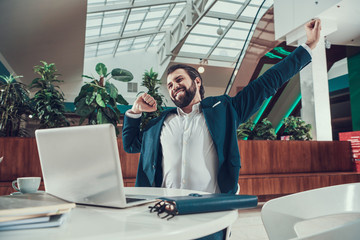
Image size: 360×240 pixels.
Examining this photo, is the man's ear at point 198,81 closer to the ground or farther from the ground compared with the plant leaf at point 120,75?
closer to the ground

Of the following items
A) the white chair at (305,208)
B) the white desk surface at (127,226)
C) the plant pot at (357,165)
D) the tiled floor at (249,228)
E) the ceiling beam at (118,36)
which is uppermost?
the ceiling beam at (118,36)

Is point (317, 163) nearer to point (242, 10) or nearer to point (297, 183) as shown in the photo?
point (297, 183)

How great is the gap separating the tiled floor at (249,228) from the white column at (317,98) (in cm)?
242

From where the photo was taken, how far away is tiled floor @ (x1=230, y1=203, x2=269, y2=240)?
2.69 m

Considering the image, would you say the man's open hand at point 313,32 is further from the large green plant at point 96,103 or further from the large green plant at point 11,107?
the large green plant at point 11,107

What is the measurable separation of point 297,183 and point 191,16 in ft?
25.7

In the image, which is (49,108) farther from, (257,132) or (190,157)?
(257,132)

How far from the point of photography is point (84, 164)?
725 mm

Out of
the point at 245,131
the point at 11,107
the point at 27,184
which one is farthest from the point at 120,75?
the point at 27,184

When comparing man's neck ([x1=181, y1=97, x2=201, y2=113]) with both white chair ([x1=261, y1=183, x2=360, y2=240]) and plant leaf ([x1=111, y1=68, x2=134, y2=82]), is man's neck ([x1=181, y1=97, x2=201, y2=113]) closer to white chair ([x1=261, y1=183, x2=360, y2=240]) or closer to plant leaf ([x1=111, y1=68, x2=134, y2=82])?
white chair ([x1=261, y1=183, x2=360, y2=240])

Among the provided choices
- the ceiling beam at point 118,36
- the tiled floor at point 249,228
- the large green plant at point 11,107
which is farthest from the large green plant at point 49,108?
the ceiling beam at point 118,36

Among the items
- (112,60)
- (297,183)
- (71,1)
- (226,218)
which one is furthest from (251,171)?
(112,60)

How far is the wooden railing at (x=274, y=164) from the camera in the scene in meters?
3.20

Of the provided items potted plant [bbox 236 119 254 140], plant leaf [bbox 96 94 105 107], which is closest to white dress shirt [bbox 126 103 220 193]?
plant leaf [bbox 96 94 105 107]
